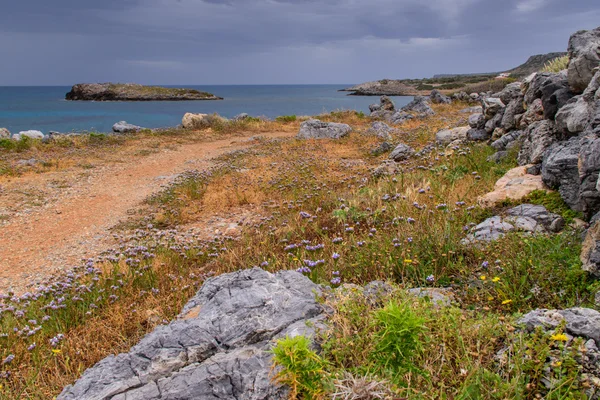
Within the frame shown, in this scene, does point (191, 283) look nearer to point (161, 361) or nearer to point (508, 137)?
point (161, 361)

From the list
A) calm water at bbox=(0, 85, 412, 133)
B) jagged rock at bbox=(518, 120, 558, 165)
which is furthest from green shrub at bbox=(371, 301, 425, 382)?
calm water at bbox=(0, 85, 412, 133)

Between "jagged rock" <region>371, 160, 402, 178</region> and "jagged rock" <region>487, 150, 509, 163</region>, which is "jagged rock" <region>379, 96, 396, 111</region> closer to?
"jagged rock" <region>371, 160, 402, 178</region>

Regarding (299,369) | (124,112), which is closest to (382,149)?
(299,369)

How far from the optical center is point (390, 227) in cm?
593

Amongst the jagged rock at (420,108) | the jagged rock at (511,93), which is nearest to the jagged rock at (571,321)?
the jagged rock at (511,93)

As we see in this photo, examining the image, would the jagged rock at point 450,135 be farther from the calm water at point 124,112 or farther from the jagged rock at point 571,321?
the calm water at point 124,112

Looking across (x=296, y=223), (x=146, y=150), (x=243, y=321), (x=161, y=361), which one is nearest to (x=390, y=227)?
(x=296, y=223)

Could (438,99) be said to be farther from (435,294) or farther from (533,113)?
(435,294)

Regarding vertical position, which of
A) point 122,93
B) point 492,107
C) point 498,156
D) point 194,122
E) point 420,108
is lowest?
point 498,156

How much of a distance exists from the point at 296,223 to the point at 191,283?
95.2 inches

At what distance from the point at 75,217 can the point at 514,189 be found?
10.5 m

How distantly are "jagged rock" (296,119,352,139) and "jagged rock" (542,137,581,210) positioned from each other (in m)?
16.4

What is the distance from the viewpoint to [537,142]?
7328mm

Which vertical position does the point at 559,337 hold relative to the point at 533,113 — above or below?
below
